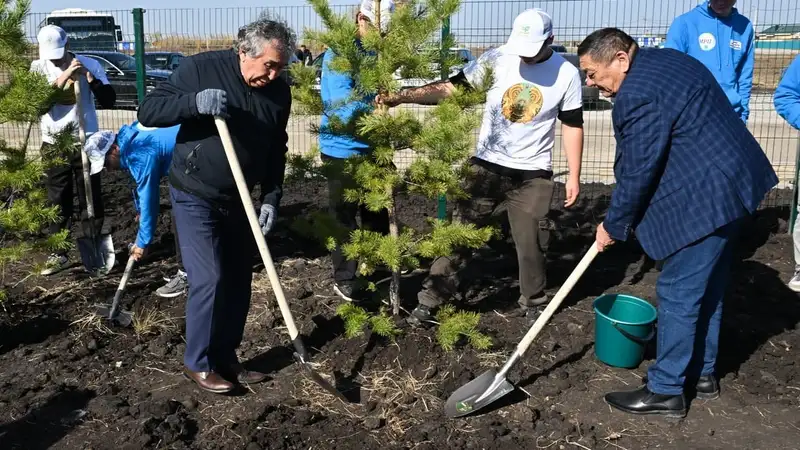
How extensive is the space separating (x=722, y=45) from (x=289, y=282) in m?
3.50

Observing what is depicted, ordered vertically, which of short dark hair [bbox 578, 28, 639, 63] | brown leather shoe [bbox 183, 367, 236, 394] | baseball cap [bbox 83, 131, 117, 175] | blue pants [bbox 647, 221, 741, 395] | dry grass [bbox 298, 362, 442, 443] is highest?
short dark hair [bbox 578, 28, 639, 63]

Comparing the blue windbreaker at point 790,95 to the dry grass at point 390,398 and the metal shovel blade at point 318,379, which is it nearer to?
the dry grass at point 390,398

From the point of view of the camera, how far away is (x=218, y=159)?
3748mm

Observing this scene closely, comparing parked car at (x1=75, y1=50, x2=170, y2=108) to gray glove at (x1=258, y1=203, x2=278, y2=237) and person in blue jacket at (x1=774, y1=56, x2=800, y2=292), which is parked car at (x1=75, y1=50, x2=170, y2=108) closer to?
gray glove at (x1=258, y1=203, x2=278, y2=237)

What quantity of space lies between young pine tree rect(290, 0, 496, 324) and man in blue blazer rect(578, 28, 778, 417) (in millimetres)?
771

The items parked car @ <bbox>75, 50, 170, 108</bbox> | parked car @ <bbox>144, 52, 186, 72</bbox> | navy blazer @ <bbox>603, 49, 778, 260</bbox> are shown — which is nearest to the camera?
navy blazer @ <bbox>603, 49, 778, 260</bbox>

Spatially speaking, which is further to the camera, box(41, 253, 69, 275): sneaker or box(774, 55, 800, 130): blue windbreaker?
box(41, 253, 69, 275): sneaker

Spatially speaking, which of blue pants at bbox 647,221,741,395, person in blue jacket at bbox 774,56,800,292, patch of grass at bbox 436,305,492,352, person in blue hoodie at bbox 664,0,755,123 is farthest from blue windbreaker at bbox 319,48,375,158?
person in blue jacket at bbox 774,56,800,292

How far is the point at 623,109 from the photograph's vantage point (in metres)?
3.46

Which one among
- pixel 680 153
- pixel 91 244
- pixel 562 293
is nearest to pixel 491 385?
pixel 562 293

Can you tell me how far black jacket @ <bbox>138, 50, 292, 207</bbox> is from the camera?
367 centimetres

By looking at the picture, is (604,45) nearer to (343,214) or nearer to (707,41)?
(343,214)

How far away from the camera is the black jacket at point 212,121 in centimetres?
367

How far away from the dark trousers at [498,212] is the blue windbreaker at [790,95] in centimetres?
192
